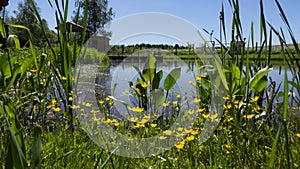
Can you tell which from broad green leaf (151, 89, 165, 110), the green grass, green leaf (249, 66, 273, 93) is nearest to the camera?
the green grass

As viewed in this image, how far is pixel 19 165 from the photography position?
1.62 feet

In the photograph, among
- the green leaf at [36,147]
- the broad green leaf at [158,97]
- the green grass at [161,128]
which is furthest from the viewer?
the broad green leaf at [158,97]

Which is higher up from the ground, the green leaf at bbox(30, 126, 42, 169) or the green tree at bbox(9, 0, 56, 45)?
the green tree at bbox(9, 0, 56, 45)

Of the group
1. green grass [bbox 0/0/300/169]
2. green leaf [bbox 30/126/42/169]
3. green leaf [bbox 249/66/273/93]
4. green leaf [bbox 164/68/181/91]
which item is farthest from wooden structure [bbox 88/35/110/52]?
green leaf [bbox 30/126/42/169]

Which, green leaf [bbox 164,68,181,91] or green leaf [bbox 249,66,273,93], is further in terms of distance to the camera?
green leaf [bbox 164,68,181,91]

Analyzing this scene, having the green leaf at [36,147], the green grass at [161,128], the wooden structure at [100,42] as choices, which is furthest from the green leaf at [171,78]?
the green leaf at [36,147]

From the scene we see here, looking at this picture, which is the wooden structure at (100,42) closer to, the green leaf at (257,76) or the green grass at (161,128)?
the green grass at (161,128)

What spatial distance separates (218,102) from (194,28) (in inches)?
15.3

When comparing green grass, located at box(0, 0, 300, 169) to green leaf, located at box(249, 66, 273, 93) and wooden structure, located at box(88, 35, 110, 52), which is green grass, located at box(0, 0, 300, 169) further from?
wooden structure, located at box(88, 35, 110, 52)

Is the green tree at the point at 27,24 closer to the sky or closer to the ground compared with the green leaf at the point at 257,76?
closer to the sky

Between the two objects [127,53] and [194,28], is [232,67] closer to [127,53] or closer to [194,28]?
[194,28]

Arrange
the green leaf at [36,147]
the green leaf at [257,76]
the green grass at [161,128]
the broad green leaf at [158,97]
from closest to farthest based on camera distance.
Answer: the green leaf at [36,147], the green grass at [161,128], the green leaf at [257,76], the broad green leaf at [158,97]

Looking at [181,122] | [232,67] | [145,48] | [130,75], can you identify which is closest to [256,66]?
[232,67]

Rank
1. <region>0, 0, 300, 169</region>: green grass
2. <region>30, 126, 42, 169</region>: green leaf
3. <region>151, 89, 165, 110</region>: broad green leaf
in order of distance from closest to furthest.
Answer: <region>30, 126, 42, 169</region>: green leaf < <region>0, 0, 300, 169</region>: green grass < <region>151, 89, 165, 110</region>: broad green leaf
